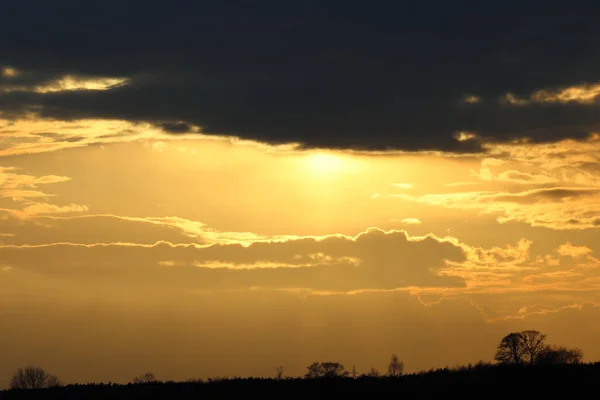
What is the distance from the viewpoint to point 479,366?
68.4 metres

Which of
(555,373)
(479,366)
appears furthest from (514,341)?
(555,373)

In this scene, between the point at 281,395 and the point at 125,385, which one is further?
the point at 125,385

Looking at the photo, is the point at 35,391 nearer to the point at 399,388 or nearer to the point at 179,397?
the point at 179,397

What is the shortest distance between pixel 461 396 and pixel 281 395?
11390 millimetres

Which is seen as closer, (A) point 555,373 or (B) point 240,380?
(A) point 555,373

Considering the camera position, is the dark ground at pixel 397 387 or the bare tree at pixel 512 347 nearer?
the dark ground at pixel 397 387

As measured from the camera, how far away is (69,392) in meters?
67.6

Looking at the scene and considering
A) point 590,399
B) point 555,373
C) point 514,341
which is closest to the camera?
point 590,399

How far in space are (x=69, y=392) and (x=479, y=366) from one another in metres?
28.3

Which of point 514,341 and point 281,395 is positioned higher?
point 514,341

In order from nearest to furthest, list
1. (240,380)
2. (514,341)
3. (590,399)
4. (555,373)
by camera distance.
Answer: (590,399), (555,373), (240,380), (514,341)

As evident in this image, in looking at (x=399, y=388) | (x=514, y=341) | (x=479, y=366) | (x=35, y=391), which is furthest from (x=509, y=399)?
(x=514, y=341)

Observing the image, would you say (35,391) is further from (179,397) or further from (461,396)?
(461,396)

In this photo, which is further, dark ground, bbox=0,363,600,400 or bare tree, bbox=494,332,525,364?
bare tree, bbox=494,332,525,364
